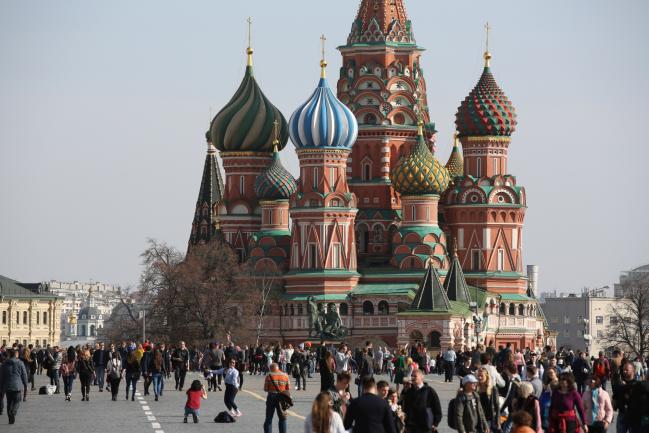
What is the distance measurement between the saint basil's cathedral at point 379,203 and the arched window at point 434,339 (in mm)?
150

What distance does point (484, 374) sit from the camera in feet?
87.3

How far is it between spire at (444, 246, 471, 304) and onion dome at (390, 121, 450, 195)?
3899 mm

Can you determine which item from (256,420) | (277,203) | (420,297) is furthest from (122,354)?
(277,203)

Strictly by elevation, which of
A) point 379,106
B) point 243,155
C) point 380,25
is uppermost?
point 380,25

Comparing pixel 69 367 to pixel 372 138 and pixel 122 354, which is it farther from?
pixel 372 138

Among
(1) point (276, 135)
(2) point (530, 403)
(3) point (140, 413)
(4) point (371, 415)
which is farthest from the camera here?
(1) point (276, 135)

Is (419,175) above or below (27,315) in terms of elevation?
above

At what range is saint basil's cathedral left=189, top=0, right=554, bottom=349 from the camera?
94938mm

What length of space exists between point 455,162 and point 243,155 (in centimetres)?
1193

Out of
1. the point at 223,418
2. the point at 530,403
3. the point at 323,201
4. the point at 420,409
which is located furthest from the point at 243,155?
the point at 420,409

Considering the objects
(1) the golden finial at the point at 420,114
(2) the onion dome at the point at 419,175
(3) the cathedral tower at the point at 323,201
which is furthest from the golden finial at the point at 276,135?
(2) the onion dome at the point at 419,175

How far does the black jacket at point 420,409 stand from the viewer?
24.8m

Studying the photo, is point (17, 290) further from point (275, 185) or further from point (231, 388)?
point (231, 388)

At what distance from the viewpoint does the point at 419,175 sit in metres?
96.3
